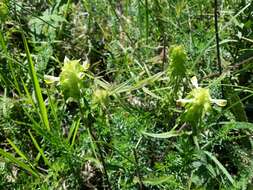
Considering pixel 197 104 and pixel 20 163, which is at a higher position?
pixel 197 104

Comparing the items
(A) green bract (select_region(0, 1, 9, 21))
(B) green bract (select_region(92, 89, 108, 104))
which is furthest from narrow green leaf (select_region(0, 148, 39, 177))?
(A) green bract (select_region(0, 1, 9, 21))

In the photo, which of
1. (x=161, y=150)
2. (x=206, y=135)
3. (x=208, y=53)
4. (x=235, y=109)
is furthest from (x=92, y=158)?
(x=208, y=53)

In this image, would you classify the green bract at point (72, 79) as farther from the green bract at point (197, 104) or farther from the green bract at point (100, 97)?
the green bract at point (197, 104)

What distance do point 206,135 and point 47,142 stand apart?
49 cm

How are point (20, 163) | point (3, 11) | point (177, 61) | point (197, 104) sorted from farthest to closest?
1. point (3, 11)
2. point (20, 163)
3. point (177, 61)
4. point (197, 104)

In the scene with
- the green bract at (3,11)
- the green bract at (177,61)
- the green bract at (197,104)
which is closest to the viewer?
the green bract at (197,104)

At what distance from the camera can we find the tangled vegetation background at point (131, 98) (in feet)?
5.11

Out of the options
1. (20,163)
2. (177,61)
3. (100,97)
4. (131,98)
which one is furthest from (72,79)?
(131,98)

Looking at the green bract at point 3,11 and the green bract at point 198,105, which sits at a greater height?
the green bract at point 3,11

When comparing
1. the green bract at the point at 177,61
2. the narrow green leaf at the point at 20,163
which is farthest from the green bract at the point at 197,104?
the narrow green leaf at the point at 20,163

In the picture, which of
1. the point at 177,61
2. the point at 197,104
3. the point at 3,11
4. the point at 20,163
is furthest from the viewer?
the point at 3,11

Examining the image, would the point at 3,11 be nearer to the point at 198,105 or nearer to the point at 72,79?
the point at 72,79

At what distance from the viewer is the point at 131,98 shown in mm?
1970

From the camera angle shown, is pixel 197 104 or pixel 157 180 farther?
pixel 157 180
